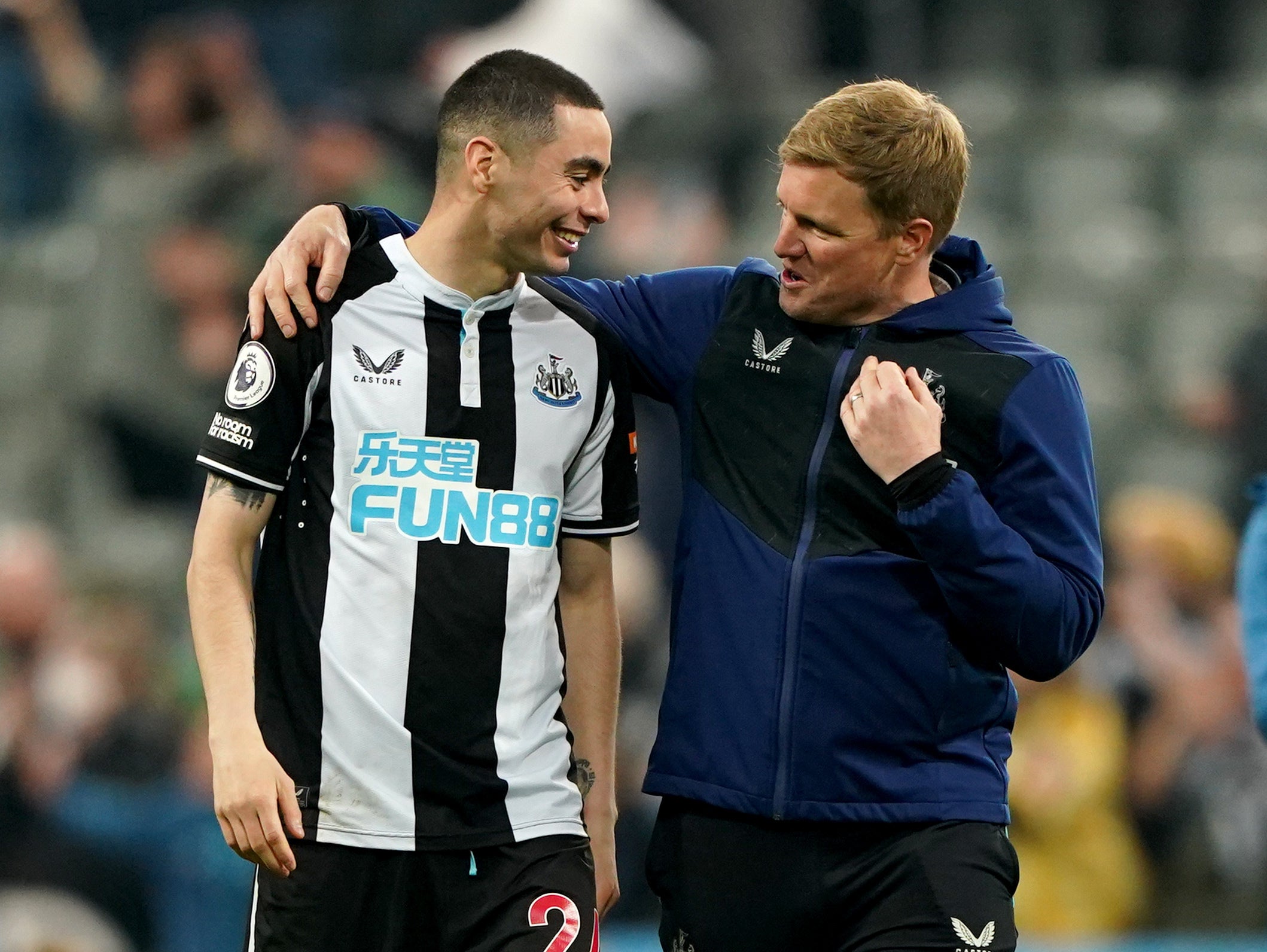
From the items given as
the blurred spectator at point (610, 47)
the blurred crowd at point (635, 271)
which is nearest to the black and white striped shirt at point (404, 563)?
the blurred crowd at point (635, 271)

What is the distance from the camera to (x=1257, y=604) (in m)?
3.75

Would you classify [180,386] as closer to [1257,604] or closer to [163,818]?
[163,818]

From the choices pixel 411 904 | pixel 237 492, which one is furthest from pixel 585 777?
pixel 237 492

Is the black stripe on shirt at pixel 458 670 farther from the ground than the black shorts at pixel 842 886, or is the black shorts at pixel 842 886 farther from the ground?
the black stripe on shirt at pixel 458 670

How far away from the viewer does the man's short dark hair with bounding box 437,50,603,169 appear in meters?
3.21

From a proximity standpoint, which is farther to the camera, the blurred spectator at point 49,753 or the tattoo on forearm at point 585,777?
the blurred spectator at point 49,753

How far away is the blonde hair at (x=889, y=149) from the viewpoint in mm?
3213

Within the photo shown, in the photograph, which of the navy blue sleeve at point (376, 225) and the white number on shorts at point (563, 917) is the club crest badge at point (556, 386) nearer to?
the navy blue sleeve at point (376, 225)

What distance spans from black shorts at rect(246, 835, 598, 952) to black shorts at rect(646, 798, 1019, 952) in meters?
0.25

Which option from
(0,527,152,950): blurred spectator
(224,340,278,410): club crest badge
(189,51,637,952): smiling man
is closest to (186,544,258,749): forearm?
(189,51,637,952): smiling man

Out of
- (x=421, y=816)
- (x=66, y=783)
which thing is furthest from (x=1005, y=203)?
(x=421, y=816)

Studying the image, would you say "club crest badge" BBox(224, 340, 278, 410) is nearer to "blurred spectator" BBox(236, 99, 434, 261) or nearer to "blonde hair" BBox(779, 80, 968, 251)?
"blonde hair" BBox(779, 80, 968, 251)

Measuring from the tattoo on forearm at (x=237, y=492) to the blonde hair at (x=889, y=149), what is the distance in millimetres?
1044

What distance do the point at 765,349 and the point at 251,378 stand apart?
0.88m
